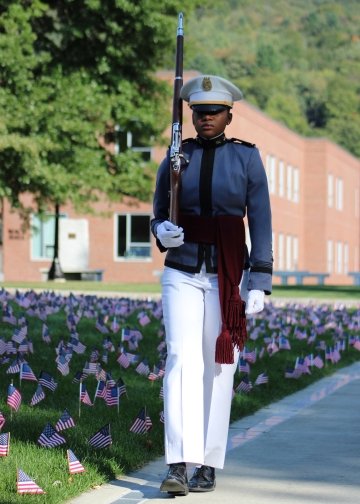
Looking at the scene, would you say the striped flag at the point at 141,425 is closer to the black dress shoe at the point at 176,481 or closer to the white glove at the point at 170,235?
the black dress shoe at the point at 176,481

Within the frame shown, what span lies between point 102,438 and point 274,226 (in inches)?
2161

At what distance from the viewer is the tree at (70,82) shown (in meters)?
31.7

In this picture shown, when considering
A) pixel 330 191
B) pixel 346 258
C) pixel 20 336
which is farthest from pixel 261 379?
pixel 346 258

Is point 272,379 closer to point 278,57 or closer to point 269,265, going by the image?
point 269,265

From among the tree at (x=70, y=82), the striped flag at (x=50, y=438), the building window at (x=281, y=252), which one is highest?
the tree at (x=70, y=82)

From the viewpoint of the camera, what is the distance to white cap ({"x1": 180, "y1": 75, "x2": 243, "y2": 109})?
658 centimetres

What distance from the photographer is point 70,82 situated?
108ft

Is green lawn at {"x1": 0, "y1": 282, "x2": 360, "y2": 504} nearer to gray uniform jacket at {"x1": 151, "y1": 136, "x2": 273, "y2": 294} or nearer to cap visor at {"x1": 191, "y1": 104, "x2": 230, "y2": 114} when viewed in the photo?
gray uniform jacket at {"x1": 151, "y1": 136, "x2": 273, "y2": 294}

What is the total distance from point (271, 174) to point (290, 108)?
8069 cm

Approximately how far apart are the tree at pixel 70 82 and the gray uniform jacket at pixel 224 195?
2391cm

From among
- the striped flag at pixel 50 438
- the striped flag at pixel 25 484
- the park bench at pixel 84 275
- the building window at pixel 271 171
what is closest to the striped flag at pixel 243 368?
the striped flag at pixel 50 438

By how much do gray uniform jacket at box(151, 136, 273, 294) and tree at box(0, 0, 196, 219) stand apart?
78.4 ft

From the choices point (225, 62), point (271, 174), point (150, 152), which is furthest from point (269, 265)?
point (225, 62)

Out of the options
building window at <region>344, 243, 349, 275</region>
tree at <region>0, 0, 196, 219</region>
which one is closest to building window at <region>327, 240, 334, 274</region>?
building window at <region>344, 243, 349, 275</region>
